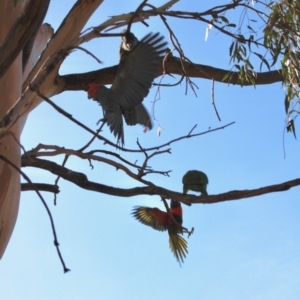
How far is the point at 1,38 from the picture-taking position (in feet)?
6.48

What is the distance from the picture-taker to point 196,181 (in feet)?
7.27

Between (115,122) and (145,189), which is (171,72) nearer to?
(115,122)

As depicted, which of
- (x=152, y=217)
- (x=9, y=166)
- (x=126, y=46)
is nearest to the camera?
(x=9, y=166)

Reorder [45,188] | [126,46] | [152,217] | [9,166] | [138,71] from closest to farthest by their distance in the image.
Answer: [9,166] → [45,188] → [138,71] → [126,46] → [152,217]

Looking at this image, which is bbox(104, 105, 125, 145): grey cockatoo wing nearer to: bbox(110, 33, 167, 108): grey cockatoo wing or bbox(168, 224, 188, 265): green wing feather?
bbox(110, 33, 167, 108): grey cockatoo wing

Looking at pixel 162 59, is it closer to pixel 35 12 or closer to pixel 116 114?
pixel 116 114

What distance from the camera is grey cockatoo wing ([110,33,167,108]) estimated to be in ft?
7.50

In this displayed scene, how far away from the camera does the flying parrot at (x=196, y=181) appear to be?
2.22 m

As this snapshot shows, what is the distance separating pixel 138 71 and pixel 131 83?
0.07m

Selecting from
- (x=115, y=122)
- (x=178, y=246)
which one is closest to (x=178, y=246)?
(x=178, y=246)

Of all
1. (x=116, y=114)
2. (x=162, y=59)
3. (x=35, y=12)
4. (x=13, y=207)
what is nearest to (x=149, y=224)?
(x=116, y=114)

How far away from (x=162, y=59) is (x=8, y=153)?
0.85 meters

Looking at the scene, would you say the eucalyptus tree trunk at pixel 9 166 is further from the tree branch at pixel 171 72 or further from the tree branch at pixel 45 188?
the tree branch at pixel 171 72

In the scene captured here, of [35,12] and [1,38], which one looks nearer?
[35,12]
